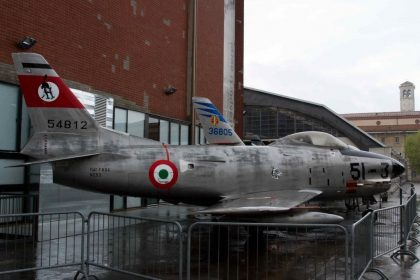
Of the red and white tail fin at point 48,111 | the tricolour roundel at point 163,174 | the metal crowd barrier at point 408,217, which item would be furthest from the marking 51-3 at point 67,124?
the metal crowd barrier at point 408,217

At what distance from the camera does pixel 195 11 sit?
2309 centimetres

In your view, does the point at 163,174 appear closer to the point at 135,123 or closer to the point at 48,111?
the point at 48,111

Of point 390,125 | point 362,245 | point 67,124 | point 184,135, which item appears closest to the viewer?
point 362,245

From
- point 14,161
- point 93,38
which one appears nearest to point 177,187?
point 14,161

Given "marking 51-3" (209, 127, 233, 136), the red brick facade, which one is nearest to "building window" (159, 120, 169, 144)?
the red brick facade

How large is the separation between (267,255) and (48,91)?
619cm

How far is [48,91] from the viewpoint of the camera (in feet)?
30.6

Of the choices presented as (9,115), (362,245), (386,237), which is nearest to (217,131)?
(9,115)

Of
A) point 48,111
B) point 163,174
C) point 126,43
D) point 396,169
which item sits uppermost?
point 126,43

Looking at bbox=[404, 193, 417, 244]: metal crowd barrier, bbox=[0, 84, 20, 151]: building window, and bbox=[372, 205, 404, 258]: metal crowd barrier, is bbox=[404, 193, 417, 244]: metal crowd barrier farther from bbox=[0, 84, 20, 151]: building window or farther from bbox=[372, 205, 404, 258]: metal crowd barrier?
bbox=[0, 84, 20, 151]: building window

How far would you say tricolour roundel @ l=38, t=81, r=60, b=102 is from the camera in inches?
366

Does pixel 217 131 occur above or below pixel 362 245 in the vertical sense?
above

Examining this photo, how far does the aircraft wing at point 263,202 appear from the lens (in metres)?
8.98

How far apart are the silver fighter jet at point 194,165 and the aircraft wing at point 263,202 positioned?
22 mm
